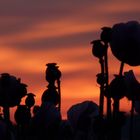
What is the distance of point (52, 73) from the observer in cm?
253

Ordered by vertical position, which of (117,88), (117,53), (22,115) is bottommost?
(22,115)

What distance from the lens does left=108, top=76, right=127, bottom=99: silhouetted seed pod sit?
6.85 feet

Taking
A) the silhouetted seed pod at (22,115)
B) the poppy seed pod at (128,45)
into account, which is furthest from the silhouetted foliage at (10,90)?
the poppy seed pod at (128,45)

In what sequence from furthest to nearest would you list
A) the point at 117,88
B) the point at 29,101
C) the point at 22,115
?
the point at 29,101, the point at 22,115, the point at 117,88

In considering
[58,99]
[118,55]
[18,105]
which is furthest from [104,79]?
[18,105]

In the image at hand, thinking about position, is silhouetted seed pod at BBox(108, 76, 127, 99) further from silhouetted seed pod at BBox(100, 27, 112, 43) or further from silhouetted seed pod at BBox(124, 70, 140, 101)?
silhouetted seed pod at BBox(124, 70, 140, 101)

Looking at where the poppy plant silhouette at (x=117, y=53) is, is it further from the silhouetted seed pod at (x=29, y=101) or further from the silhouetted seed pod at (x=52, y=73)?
the silhouetted seed pod at (x=29, y=101)

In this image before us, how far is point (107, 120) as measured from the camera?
2107mm

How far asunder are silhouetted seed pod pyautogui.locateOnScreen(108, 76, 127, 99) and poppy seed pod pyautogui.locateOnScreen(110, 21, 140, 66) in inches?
6.4

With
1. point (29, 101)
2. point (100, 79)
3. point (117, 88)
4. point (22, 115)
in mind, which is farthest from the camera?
point (29, 101)

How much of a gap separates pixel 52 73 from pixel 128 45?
456 mm

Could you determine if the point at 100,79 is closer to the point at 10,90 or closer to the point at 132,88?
the point at 132,88

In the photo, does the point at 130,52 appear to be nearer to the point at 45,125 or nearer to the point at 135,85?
the point at 135,85

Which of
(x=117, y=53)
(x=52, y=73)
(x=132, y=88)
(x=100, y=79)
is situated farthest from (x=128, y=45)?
(x=52, y=73)
